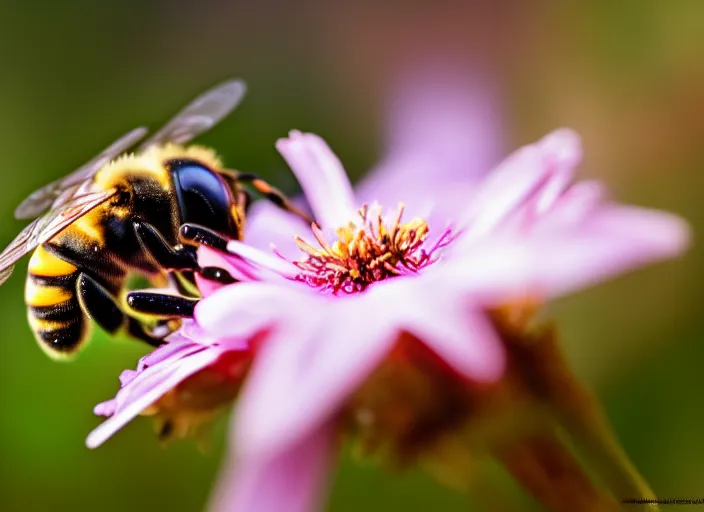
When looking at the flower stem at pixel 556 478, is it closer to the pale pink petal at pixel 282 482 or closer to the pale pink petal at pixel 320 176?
the pale pink petal at pixel 282 482

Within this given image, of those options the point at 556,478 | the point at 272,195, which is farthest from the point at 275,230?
the point at 556,478

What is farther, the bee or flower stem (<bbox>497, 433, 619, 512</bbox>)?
the bee

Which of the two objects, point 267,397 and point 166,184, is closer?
point 267,397

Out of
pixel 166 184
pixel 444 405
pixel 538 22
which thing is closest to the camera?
pixel 444 405

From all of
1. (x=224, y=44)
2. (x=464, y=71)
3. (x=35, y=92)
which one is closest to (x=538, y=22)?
(x=464, y=71)

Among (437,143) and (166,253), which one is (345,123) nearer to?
(437,143)

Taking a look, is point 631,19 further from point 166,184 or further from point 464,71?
point 166,184

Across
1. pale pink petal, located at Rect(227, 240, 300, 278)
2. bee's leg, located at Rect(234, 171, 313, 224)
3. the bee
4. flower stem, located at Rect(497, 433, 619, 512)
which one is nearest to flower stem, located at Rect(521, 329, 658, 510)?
flower stem, located at Rect(497, 433, 619, 512)

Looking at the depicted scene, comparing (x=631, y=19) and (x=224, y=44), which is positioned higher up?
(x=224, y=44)

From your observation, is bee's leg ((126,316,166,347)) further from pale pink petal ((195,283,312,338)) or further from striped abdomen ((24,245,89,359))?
pale pink petal ((195,283,312,338))
